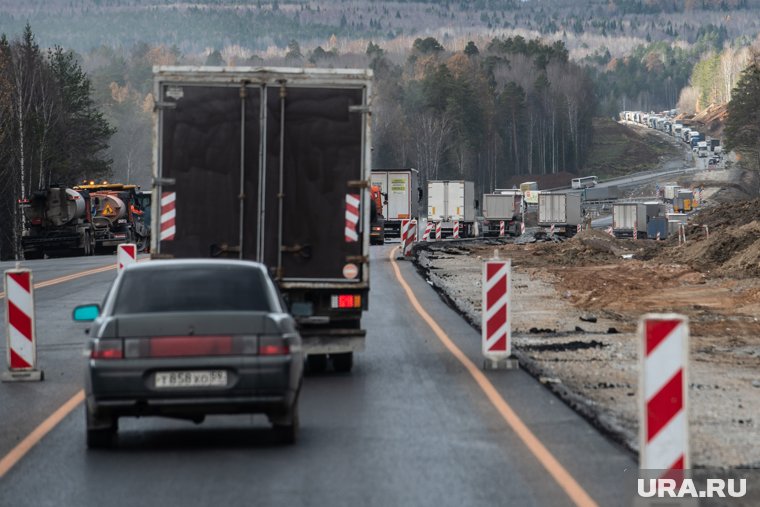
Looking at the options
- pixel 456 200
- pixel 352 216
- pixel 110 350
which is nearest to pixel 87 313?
pixel 110 350

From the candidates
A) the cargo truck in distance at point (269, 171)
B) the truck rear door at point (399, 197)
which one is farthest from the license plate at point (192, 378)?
the truck rear door at point (399, 197)

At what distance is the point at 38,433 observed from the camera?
1223 cm

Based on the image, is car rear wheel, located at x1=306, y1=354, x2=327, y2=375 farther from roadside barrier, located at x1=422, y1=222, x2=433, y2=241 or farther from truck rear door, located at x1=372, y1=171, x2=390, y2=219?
roadside barrier, located at x1=422, y1=222, x2=433, y2=241

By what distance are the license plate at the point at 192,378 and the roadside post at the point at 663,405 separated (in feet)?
10.7

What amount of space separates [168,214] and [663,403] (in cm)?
811

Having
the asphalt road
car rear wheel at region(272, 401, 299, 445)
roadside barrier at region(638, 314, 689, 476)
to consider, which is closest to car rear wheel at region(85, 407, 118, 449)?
the asphalt road

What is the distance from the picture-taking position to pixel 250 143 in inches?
621

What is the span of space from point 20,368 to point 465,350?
5.65 metres

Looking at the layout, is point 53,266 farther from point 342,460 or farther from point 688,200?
point 688,200

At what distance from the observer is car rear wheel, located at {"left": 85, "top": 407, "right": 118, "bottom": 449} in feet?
36.3

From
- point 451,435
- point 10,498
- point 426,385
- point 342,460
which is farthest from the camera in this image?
point 426,385

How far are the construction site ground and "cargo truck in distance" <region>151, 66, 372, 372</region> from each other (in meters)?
2.69

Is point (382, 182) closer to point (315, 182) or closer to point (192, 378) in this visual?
point (315, 182)

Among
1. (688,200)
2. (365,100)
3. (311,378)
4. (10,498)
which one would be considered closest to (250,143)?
(365,100)
